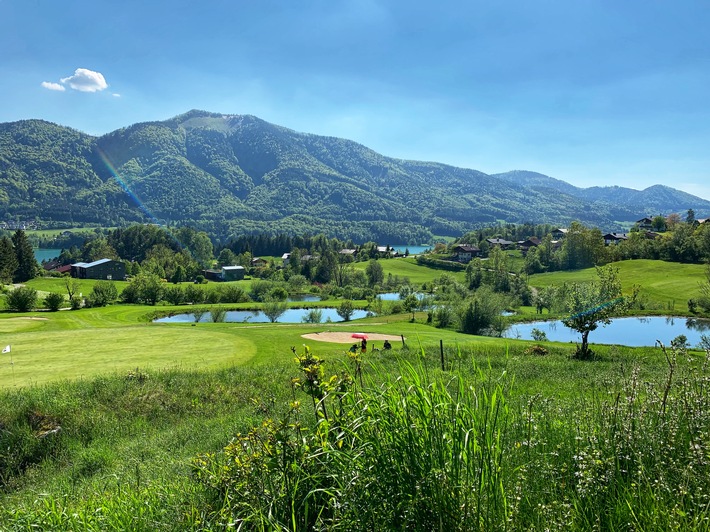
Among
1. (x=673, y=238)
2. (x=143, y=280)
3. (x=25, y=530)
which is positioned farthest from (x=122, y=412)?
(x=673, y=238)

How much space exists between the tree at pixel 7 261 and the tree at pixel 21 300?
29700mm

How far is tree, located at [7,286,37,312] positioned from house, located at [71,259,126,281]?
5595 centimetres

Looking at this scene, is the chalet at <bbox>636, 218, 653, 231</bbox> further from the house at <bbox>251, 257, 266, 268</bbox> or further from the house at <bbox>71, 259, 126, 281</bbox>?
the house at <bbox>71, 259, 126, 281</bbox>

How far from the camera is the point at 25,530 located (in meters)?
3.60

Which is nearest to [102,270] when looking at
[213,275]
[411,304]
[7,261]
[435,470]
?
[213,275]

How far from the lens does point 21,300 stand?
50.0 m

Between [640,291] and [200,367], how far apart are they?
71397mm

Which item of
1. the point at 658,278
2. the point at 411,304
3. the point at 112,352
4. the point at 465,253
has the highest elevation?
the point at 465,253

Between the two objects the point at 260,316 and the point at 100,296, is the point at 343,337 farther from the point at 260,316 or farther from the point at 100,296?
the point at 100,296

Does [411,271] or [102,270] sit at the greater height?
[411,271]

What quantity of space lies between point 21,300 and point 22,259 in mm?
44840

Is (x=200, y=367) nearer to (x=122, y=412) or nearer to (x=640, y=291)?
(x=122, y=412)

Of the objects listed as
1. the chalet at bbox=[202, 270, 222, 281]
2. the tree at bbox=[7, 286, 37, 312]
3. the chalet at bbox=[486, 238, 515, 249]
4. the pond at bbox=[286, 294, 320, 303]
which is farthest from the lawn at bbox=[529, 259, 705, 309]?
the tree at bbox=[7, 286, 37, 312]

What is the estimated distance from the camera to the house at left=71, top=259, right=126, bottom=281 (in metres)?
104
